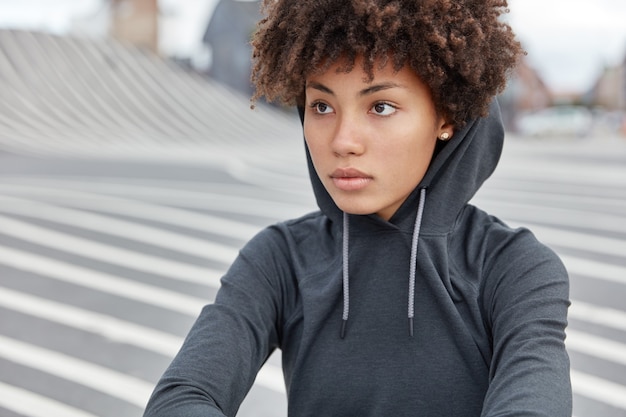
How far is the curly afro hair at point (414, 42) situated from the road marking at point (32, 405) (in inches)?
92.3

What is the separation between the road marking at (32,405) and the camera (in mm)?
3342

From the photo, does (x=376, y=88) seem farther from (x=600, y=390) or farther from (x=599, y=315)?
(x=599, y=315)

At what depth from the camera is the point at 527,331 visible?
54.7 inches

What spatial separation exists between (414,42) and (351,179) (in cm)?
29

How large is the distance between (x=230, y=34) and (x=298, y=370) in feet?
117

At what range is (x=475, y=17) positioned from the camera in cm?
151

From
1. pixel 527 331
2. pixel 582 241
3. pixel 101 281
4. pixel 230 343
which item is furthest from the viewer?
pixel 582 241

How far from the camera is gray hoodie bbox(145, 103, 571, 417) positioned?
1.42 metres

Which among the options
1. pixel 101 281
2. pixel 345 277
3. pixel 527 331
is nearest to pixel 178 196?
pixel 101 281

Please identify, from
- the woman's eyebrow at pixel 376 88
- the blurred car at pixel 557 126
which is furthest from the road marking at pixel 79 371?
the blurred car at pixel 557 126

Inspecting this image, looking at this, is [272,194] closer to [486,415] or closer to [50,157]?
[50,157]

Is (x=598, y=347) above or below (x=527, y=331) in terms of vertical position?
below

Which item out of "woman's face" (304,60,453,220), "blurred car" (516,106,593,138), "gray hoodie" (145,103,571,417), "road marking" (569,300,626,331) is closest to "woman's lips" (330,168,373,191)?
"woman's face" (304,60,453,220)

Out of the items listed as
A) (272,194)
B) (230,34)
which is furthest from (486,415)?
(230,34)
